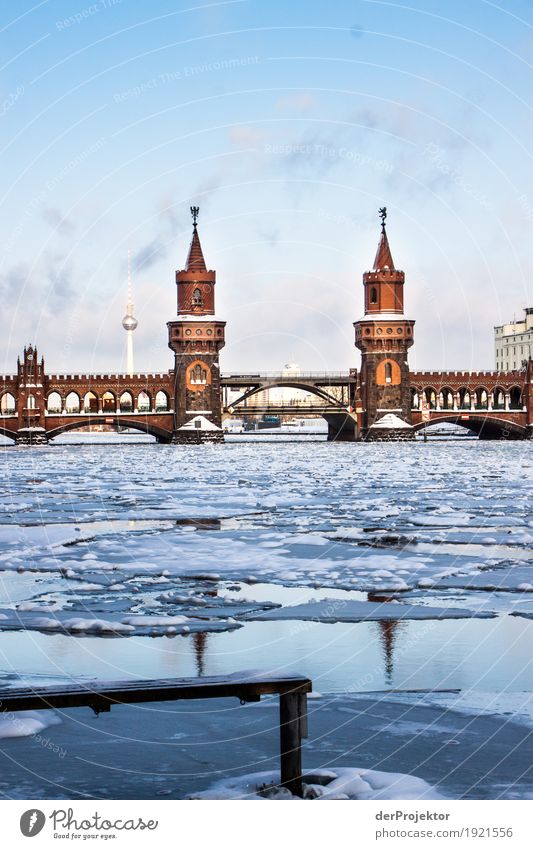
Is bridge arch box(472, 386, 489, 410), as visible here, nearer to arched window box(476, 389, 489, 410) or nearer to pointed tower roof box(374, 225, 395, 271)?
arched window box(476, 389, 489, 410)

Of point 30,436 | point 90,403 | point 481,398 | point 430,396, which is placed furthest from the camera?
point 481,398

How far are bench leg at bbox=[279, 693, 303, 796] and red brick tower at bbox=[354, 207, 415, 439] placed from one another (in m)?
89.2

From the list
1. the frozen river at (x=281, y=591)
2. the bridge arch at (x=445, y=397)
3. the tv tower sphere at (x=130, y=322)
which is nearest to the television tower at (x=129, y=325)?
the tv tower sphere at (x=130, y=322)

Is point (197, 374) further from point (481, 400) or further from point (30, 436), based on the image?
point (481, 400)

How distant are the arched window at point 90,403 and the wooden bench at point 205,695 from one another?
90.3 meters

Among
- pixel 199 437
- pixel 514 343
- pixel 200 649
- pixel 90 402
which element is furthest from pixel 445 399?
pixel 200 649

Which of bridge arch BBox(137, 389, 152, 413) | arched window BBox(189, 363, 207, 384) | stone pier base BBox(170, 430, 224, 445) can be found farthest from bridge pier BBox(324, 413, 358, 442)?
bridge arch BBox(137, 389, 152, 413)

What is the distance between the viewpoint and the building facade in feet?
467

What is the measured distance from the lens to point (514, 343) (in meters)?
147

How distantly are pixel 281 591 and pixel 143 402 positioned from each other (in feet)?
315

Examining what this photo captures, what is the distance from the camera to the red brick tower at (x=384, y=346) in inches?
3816

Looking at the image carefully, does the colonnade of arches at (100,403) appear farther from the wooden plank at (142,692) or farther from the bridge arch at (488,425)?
the wooden plank at (142,692)
